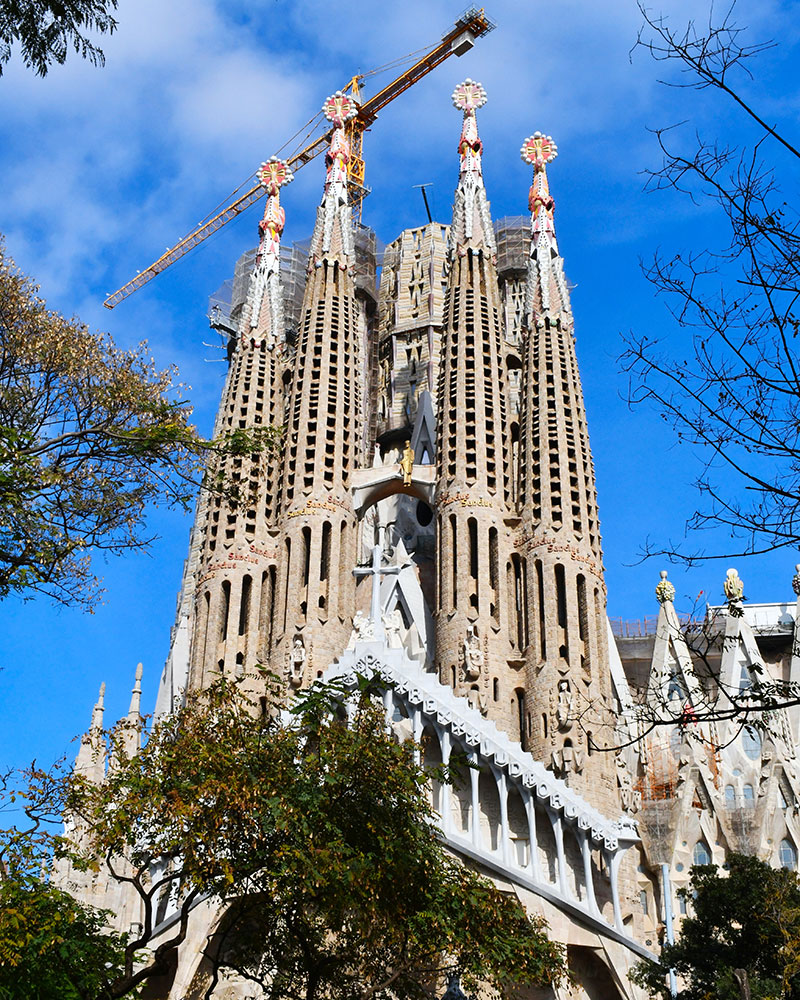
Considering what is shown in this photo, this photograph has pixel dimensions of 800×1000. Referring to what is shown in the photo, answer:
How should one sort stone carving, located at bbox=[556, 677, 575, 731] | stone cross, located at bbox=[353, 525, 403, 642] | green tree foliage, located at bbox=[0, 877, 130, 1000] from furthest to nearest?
1. stone cross, located at bbox=[353, 525, 403, 642]
2. stone carving, located at bbox=[556, 677, 575, 731]
3. green tree foliage, located at bbox=[0, 877, 130, 1000]

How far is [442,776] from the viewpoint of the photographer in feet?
51.2

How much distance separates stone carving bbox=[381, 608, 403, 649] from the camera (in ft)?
108

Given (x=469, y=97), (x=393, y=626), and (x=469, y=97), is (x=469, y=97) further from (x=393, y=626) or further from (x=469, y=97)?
(x=393, y=626)

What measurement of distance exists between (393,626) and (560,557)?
5083mm

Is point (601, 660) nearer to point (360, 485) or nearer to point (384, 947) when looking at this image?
point (360, 485)

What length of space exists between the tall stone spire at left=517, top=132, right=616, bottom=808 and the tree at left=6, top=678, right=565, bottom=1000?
39.5ft

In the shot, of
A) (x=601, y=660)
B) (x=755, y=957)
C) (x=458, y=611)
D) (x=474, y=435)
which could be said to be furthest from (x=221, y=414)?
(x=755, y=957)

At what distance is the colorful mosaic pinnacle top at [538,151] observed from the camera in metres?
40.0

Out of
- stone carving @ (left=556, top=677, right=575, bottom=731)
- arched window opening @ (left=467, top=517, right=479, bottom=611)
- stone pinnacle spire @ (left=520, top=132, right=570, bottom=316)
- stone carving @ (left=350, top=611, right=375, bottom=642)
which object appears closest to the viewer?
stone carving @ (left=556, top=677, right=575, bottom=731)

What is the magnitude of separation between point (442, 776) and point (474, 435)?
18.1 m

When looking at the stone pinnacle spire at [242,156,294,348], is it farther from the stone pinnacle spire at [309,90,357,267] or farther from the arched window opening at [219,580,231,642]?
the arched window opening at [219,580,231,642]

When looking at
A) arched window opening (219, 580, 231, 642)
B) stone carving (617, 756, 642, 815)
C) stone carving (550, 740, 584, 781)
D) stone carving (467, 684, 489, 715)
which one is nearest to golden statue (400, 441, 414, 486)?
arched window opening (219, 580, 231, 642)

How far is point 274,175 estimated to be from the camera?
41.8 metres

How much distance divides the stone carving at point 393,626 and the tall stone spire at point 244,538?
10.0 feet
